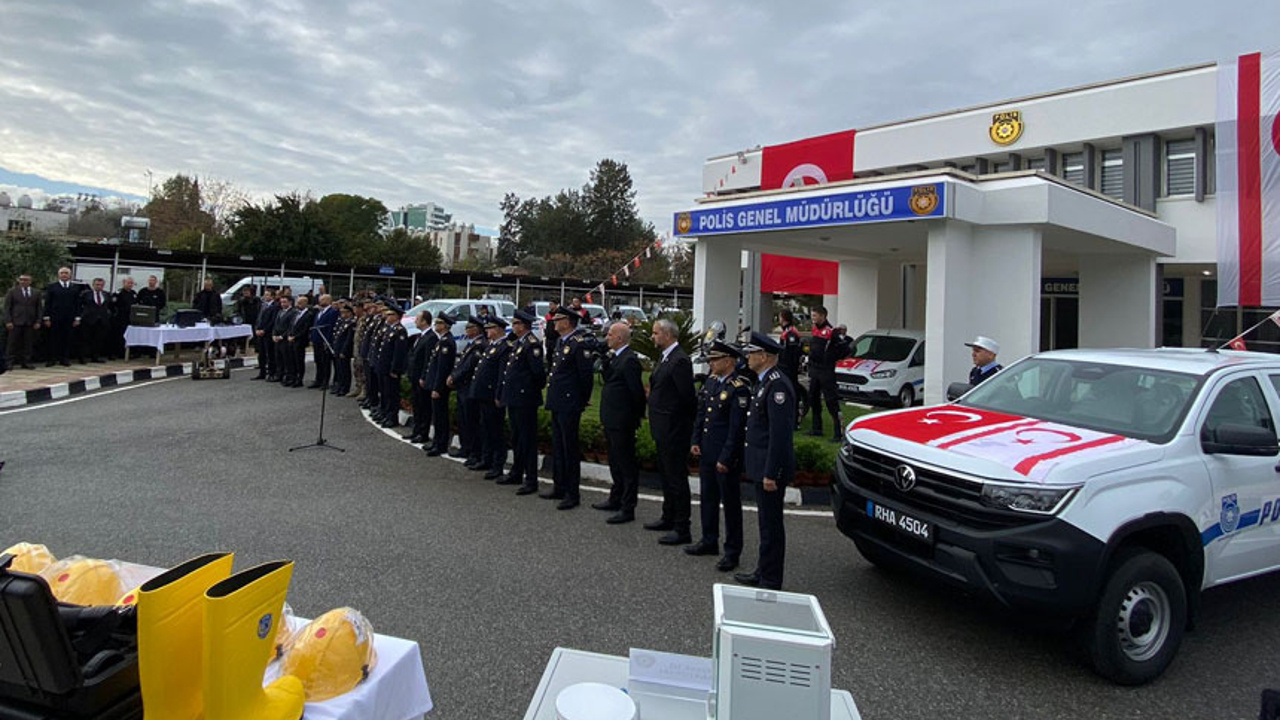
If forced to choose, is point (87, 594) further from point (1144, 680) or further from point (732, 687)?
point (1144, 680)

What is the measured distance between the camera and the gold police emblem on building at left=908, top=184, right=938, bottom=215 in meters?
11.0

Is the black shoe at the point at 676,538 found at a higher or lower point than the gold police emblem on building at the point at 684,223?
lower

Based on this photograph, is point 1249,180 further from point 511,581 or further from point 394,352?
point 394,352

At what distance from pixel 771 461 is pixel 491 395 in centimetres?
417

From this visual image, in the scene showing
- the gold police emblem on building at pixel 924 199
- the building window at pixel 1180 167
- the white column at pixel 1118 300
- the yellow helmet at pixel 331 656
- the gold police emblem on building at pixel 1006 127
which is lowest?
the yellow helmet at pixel 331 656

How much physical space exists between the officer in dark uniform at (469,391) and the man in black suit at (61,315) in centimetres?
1105

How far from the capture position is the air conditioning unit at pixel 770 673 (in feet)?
5.69

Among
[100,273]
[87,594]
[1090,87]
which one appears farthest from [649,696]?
[100,273]

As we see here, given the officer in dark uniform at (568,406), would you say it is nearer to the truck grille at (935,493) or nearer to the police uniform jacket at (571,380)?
the police uniform jacket at (571,380)

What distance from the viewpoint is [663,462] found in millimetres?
6262

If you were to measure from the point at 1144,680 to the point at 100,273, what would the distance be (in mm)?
28149

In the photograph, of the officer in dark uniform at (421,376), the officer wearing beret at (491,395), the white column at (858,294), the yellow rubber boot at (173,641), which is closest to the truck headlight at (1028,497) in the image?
the yellow rubber boot at (173,641)

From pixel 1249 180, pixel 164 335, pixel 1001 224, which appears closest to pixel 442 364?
pixel 1001 224

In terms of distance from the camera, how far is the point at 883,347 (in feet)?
47.8
